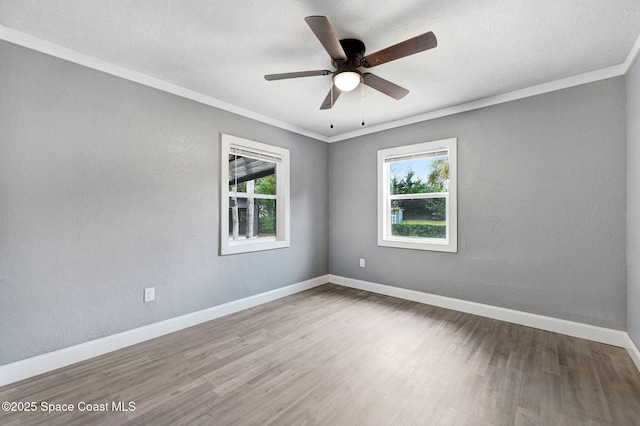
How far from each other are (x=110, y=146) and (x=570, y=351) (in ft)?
14.6

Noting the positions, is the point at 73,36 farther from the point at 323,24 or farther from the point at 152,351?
the point at 152,351

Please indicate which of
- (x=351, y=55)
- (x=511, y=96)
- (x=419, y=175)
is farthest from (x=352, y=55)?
(x=419, y=175)

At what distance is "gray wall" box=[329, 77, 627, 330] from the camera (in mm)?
2480

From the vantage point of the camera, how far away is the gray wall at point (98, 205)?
198 centimetres

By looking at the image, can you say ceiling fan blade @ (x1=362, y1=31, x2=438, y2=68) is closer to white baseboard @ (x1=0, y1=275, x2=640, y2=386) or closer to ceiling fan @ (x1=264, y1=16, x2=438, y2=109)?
ceiling fan @ (x1=264, y1=16, x2=438, y2=109)

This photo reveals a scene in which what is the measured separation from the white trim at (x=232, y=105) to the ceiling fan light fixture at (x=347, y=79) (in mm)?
1701

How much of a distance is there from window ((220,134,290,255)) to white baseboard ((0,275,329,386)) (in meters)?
0.68

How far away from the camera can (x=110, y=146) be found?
239cm

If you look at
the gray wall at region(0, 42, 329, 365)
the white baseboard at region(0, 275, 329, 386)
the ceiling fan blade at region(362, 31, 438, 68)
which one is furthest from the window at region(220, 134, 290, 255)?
the ceiling fan blade at region(362, 31, 438, 68)

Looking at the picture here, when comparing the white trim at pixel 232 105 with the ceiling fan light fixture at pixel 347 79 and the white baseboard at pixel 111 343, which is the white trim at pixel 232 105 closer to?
the ceiling fan light fixture at pixel 347 79

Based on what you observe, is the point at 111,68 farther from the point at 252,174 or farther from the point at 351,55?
the point at 351,55

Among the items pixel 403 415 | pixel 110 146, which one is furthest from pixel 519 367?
pixel 110 146

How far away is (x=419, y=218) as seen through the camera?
3.80 metres

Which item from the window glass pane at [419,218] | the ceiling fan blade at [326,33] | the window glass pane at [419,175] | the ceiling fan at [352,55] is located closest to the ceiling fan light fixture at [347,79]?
the ceiling fan at [352,55]
